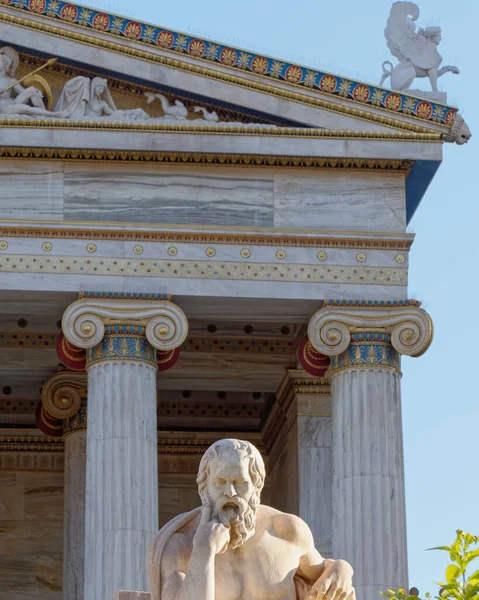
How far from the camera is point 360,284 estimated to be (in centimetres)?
2892

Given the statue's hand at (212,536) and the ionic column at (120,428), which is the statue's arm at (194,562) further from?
the ionic column at (120,428)

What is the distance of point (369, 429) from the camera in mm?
28062

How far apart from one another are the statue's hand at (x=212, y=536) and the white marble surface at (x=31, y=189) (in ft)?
54.5

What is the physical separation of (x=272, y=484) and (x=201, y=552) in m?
21.9

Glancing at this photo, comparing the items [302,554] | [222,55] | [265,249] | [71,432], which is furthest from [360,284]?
[302,554]

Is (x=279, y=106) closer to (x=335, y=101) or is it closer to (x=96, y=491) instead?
(x=335, y=101)

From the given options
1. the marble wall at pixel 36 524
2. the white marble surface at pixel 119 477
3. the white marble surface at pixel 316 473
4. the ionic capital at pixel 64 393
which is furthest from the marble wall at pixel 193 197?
the marble wall at pixel 36 524

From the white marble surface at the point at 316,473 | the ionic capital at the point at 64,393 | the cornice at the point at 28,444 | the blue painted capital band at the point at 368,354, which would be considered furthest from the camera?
the cornice at the point at 28,444

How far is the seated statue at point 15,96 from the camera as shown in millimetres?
29047

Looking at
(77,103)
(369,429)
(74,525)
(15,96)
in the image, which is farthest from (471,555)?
(74,525)

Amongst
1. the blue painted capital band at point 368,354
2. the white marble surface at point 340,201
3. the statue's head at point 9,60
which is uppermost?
the statue's head at point 9,60

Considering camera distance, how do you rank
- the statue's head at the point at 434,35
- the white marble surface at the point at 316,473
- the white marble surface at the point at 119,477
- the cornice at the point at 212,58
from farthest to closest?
the white marble surface at the point at 316,473 → the statue's head at the point at 434,35 → the cornice at the point at 212,58 → the white marble surface at the point at 119,477

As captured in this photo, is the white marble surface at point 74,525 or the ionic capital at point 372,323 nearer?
the ionic capital at point 372,323

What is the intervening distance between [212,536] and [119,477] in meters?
15.4
